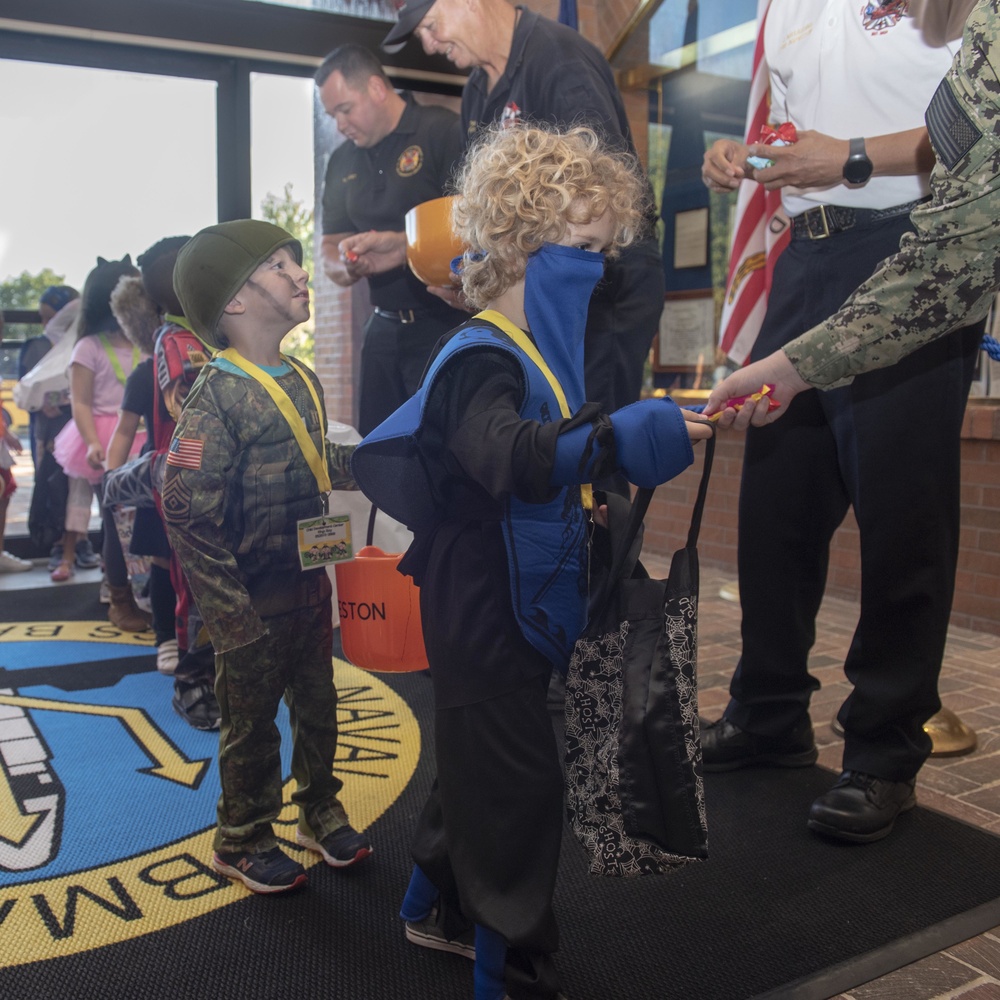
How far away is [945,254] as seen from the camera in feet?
5.77

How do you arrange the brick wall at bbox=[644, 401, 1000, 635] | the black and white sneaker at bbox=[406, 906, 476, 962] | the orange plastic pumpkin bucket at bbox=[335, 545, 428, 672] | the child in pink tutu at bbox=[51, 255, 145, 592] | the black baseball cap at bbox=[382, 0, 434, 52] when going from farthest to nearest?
the child in pink tutu at bbox=[51, 255, 145, 592] → the brick wall at bbox=[644, 401, 1000, 635] → the black baseball cap at bbox=[382, 0, 434, 52] → the orange plastic pumpkin bucket at bbox=[335, 545, 428, 672] → the black and white sneaker at bbox=[406, 906, 476, 962]

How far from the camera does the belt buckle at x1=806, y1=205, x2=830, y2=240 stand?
2268mm

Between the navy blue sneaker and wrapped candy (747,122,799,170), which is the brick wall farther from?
the navy blue sneaker

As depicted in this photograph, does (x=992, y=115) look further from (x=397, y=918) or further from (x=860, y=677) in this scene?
(x=397, y=918)

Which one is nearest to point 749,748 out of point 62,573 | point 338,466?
point 338,466

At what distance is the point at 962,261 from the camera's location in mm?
1757

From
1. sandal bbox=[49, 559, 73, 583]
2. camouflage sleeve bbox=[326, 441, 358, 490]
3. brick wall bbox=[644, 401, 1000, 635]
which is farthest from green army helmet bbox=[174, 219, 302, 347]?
sandal bbox=[49, 559, 73, 583]

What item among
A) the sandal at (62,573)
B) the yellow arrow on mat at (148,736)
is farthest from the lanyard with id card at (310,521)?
the sandal at (62,573)

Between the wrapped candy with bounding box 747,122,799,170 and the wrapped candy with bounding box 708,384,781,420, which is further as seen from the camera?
the wrapped candy with bounding box 747,122,799,170

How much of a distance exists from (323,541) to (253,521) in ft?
0.49

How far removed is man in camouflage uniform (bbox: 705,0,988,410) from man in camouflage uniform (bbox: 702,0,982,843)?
0.31 m

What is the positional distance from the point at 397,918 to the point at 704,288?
4286 millimetres

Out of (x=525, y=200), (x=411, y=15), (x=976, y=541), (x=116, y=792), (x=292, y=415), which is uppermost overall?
(x=411, y=15)

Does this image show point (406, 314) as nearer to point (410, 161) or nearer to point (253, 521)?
point (410, 161)
